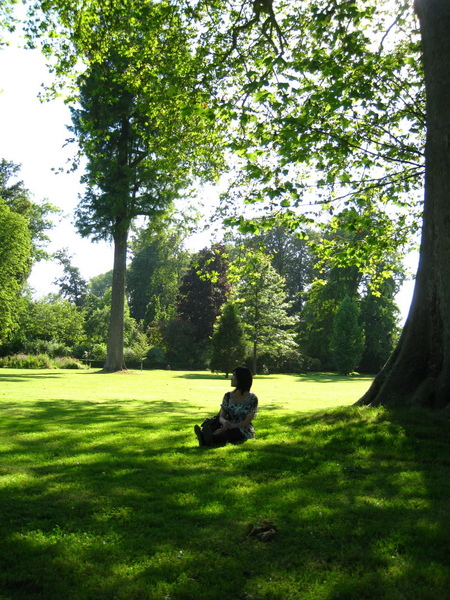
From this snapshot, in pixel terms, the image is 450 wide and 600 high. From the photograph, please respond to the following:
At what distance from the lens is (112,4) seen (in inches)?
509

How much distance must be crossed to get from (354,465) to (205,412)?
639 centimetres

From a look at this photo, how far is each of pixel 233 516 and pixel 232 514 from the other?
5 cm

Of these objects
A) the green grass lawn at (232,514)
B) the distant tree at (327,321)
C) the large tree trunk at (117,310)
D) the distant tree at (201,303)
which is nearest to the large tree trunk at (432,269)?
the green grass lawn at (232,514)

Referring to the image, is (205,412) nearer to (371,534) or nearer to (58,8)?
(371,534)

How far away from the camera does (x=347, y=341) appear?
52281 millimetres

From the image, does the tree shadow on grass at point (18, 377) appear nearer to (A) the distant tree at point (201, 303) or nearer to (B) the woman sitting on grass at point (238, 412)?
(B) the woman sitting on grass at point (238, 412)

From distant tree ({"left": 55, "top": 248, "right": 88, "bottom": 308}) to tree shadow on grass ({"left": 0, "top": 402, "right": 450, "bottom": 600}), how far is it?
87660 millimetres

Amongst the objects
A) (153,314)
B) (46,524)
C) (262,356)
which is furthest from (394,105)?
(153,314)

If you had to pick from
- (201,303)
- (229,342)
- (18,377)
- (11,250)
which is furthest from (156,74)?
(201,303)

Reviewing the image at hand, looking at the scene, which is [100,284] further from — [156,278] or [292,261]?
[292,261]

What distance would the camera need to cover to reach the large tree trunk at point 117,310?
34156mm

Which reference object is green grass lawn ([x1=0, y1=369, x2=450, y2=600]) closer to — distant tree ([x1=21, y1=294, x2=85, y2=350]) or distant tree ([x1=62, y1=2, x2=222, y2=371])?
distant tree ([x1=62, y1=2, x2=222, y2=371])

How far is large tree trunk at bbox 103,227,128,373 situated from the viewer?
34156 mm

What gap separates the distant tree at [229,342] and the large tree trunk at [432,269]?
30.3 meters
